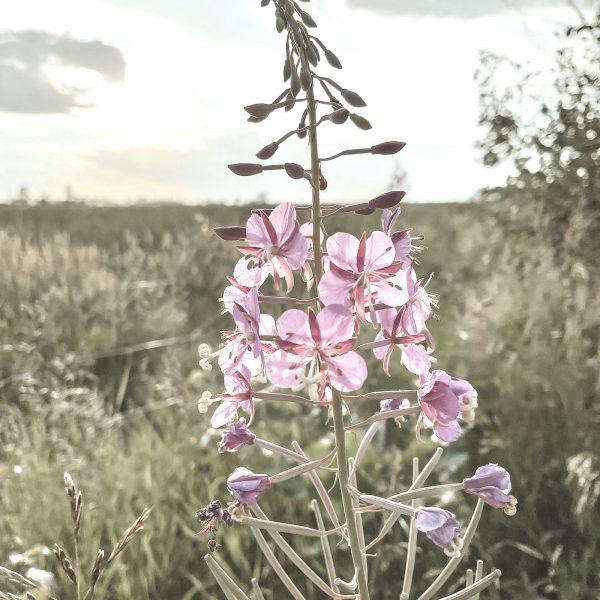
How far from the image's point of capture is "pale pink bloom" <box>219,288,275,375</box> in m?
1.29

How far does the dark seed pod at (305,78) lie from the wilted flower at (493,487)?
0.72 m

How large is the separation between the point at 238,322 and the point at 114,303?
5078mm

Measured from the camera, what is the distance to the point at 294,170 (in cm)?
132

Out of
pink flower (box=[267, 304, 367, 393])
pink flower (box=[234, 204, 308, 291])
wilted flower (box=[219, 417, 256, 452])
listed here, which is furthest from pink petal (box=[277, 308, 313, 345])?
wilted flower (box=[219, 417, 256, 452])

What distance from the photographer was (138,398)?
5273mm

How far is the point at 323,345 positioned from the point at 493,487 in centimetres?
41

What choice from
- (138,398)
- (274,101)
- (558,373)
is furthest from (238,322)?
(138,398)

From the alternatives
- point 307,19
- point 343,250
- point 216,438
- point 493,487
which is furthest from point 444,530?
point 216,438

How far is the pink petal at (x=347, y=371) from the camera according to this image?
4.09 feet

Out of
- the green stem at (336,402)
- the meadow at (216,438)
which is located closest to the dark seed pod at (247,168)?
the green stem at (336,402)

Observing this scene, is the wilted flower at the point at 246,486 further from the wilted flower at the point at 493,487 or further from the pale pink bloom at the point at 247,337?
the wilted flower at the point at 493,487

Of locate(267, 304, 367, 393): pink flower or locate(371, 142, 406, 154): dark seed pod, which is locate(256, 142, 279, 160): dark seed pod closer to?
locate(371, 142, 406, 154): dark seed pod

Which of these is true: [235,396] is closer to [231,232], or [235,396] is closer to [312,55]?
[231,232]

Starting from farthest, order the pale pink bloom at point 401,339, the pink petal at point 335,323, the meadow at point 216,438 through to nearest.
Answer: the meadow at point 216,438, the pale pink bloom at point 401,339, the pink petal at point 335,323
